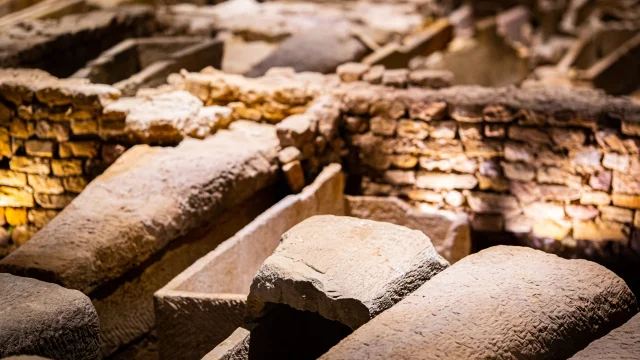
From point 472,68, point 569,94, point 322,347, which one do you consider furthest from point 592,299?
point 472,68

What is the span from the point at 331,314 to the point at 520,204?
8.98 ft

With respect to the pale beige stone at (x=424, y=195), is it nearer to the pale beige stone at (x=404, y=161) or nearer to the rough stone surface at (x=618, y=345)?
the pale beige stone at (x=404, y=161)

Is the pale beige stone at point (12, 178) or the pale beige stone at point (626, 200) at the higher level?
the pale beige stone at point (12, 178)

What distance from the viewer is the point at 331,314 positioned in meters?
2.96

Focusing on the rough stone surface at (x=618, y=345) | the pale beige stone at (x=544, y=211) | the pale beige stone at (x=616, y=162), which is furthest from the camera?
the pale beige stone at (x=544, y=211)

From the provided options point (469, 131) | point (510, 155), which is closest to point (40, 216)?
point (469, 131)

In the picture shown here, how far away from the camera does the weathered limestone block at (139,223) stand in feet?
12.4

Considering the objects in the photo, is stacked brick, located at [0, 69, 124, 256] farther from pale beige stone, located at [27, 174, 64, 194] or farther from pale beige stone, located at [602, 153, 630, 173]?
pale beige stone, located at [602, 153, 630, 173]

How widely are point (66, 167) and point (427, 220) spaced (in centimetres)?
265

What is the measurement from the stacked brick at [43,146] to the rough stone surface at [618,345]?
132 inches

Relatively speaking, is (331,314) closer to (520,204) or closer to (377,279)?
(377,279)

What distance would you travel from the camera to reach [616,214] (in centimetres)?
495

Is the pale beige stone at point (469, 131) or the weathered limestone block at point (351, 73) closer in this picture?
the pale beige stone at point (469, 131)

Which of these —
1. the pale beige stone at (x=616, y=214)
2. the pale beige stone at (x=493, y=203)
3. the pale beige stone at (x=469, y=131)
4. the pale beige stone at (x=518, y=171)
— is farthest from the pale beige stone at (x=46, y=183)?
the pale beige stone at (x=616, y=214)
